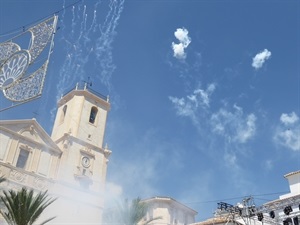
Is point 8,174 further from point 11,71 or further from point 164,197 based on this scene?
point 164,197

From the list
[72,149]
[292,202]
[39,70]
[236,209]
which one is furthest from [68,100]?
[292,202]

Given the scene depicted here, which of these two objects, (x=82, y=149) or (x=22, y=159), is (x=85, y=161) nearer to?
(x=82, y=149)

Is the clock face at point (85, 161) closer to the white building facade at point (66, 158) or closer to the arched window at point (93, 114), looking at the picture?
the white building facade at point (66, 158)

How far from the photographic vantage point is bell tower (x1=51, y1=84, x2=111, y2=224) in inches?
1558

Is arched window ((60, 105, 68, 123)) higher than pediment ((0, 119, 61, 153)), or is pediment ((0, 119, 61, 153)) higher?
arched window ((60, 105, 68, 123))

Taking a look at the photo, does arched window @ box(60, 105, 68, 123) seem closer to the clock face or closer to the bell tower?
the bell tower

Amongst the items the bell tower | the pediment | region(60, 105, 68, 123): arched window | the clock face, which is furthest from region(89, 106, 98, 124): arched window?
the pediment

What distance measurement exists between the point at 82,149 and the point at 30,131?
6157mm

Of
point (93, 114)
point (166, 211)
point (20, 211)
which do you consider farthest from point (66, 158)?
point (166, 211)

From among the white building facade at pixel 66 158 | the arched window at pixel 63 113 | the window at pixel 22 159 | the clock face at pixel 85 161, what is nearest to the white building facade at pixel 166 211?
the white building facade at pixel 66 158

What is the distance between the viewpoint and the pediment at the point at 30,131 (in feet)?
123

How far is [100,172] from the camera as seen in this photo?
141 ft

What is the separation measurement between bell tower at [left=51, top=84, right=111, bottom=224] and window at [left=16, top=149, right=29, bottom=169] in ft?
12.5

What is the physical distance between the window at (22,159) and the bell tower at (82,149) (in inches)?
150
